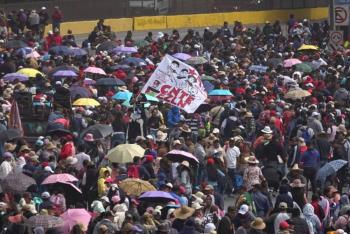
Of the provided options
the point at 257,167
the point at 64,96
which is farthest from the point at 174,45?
the point at 257,167

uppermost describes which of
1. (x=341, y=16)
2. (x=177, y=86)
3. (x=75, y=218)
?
(x=341, y=16)

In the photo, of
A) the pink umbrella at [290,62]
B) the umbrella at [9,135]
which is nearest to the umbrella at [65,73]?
the pink umbrella at [290,62]

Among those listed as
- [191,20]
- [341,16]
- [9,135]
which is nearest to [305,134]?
[9,135]

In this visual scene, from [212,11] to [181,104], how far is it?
109ft

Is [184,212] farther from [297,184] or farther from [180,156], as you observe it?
[180,156]

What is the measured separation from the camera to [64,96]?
32.4m

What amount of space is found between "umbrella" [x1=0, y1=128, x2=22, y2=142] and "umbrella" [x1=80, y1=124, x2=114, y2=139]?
4.23 feet

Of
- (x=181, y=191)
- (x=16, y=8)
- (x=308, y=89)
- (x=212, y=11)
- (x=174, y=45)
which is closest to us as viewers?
(x=181, y=191)

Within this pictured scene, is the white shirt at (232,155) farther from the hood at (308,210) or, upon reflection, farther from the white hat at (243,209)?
the white hat at (243,209)

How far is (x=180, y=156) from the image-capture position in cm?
2727

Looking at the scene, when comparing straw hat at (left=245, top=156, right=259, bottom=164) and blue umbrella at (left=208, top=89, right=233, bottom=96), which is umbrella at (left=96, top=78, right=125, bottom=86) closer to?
blue umbrella at (left=208, top=89, right=233, bottom=96)

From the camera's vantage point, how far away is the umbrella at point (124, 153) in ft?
89.2

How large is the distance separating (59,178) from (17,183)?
70 centimetres

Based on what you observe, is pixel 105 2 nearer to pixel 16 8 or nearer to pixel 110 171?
pixel 16 8
